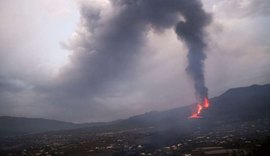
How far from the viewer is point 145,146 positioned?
14775 centimetres

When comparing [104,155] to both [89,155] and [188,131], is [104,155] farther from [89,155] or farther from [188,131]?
[188,131]

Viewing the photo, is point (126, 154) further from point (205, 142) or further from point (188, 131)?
point (188, 131)

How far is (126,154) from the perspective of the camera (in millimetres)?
Answer: 128750

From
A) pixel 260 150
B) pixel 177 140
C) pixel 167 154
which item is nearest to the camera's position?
pixel 260 150

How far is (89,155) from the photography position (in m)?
144

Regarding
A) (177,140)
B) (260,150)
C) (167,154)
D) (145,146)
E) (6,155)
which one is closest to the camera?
(260,150)

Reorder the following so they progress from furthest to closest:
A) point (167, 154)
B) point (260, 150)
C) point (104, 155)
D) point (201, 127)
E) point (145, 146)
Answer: point (201, 127) < point (145, 146) < point (104, 155) < point (167, 154) < point (260, 150)

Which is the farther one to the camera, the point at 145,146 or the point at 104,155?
the point at 145,146

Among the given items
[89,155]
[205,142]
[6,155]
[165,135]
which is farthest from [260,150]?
[6,155]

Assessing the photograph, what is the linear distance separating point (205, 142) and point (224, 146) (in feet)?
49.6

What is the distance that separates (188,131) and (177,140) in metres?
20.9

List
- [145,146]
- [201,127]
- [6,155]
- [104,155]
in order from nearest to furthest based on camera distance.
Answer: [104,155], [145,146], [6,155], [201,127]

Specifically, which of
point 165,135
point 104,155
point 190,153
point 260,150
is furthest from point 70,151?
point 260,150

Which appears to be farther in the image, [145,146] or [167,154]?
[145,146]
